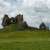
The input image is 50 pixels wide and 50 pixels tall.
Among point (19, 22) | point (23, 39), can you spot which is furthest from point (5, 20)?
point (23, 39)

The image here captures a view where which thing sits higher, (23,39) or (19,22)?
(19,22)

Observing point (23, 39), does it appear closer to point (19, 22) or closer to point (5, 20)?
point (19, 22)

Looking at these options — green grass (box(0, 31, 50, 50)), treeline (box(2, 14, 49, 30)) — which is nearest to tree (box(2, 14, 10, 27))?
treeline (box(2, 14, 49, 30))

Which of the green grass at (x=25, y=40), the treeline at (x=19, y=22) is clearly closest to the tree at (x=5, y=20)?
the treeline at (x=19, y=22)

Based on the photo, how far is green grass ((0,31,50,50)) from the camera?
96.8 inches

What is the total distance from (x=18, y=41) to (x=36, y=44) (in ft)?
0.94

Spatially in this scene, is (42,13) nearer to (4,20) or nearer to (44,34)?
(44,34)

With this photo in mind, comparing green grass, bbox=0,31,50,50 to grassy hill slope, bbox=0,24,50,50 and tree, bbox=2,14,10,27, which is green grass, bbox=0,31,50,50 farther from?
tree, bbox=2,14,10,27

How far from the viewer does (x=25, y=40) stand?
265 centimetres

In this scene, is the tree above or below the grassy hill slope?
above

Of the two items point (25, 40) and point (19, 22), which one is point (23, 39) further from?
point (19, 22)

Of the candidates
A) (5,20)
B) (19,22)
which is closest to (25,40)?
(19,22)

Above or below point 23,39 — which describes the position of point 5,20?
above

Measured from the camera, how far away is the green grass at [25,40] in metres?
2.46
